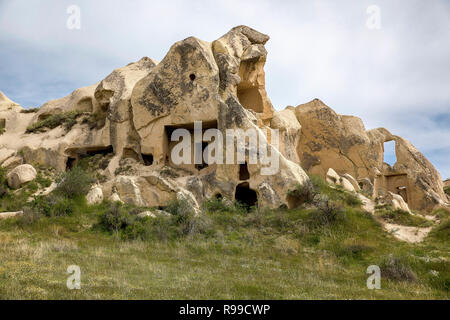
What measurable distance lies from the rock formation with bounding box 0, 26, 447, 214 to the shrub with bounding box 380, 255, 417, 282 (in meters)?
6.61

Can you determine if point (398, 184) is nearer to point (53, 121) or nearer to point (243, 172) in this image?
point (243, 172)

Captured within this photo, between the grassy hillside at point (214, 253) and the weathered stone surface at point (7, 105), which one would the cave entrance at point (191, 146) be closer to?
the grassy hillside at point (214, 253)

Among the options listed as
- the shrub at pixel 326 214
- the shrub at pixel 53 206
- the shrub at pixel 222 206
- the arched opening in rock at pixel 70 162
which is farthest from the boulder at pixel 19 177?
the shrub at pixel 326 214

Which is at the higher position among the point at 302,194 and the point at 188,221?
the point at 302,194

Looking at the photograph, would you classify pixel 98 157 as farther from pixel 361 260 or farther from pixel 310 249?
pixel 361 260

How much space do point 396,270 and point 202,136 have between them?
37.7 ft

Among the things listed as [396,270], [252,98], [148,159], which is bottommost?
[396,270]

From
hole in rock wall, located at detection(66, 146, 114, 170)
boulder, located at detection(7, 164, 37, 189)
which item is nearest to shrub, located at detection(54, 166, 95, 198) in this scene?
boulder, located at detection(7, 164, 37, 189)

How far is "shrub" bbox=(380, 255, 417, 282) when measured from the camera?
26.0ft

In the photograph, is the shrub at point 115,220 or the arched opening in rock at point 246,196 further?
the arched opening in rock at point 246,196

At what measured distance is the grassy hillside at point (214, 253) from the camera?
21.2 feet

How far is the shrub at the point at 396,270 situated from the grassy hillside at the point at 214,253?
0.9 inches

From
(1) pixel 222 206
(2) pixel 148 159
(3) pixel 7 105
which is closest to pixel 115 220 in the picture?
(1) pixel 222 206

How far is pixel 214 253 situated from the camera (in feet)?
32.6
